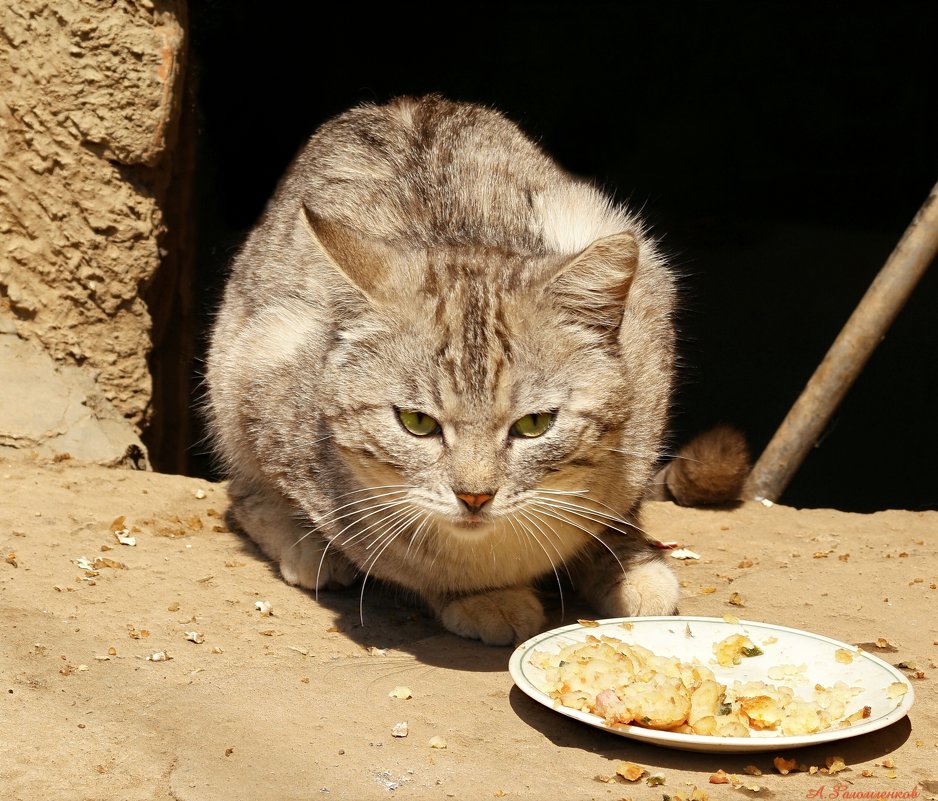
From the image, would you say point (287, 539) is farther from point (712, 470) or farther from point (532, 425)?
point (712, 470)

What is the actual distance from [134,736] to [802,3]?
707cm

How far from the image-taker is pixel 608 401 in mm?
3092

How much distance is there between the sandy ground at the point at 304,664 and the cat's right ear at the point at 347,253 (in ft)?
3.51

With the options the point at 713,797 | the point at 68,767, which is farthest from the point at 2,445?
the point at 713,797

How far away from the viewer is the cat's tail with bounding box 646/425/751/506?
175 inches

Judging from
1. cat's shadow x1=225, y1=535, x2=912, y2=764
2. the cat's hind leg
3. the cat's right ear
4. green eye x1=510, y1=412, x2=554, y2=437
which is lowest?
the cat's hind leg

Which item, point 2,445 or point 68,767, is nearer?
point 68,767

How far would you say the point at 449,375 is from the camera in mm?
2953

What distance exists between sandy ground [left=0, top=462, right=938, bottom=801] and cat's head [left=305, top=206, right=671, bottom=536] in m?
0.51

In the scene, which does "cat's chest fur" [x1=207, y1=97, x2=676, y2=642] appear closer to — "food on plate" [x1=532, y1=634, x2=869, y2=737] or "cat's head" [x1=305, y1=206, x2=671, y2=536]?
"cat's head" [x1=305, y1=206, x2=671, y2=536]

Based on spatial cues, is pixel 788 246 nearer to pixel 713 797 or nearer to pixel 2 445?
pixel 2 445

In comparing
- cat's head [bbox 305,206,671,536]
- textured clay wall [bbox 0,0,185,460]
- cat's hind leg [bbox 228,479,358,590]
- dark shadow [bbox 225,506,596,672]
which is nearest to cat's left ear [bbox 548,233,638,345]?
cat's head [bbox 305,206,671,536]

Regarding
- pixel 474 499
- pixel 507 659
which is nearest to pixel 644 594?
pixel 507 659

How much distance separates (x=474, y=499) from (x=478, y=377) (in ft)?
1.06
